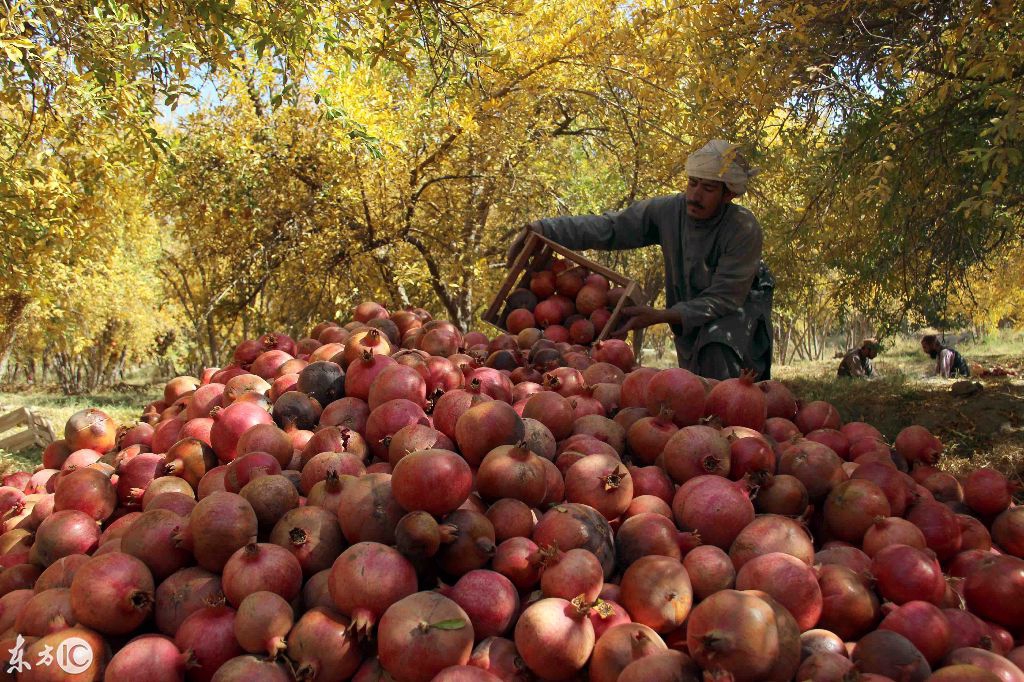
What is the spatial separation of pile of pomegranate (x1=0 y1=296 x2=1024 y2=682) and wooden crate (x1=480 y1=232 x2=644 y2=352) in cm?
144

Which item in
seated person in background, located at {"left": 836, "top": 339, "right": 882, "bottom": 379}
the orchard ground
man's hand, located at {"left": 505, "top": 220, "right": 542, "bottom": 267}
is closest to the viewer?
A: man's hand, located at {"left": 505, "top": 220, "right": 542, "bottom": 267}

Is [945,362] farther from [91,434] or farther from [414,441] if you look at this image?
[91,434]

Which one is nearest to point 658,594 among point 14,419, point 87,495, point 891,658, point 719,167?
point 891,658

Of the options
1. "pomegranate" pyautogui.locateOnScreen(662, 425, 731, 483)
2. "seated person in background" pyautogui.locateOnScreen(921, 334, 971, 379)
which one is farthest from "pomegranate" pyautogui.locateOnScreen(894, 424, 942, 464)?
"seated person in background" pyautogui.locateOnScreen(921, 334, 971, 379)

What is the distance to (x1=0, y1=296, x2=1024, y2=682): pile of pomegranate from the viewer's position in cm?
182

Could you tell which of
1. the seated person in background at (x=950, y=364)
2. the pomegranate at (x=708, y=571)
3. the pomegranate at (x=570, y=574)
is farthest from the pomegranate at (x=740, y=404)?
the seated person in background at (x=950, y=364)

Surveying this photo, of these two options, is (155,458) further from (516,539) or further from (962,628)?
(962,628)

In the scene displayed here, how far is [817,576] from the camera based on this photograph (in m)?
2.12

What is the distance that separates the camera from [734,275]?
4805mm

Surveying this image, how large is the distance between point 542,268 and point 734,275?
1303 millimetres

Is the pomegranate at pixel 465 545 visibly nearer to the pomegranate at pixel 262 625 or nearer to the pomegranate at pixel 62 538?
the pomegranate at pixel 262 625

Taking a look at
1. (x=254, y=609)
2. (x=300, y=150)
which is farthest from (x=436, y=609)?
(x=300, y=150)

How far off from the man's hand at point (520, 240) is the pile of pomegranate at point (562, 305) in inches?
7.7

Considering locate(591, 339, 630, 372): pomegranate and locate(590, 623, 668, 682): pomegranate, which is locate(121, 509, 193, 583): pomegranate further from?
locate(591, 339, 630, 372): pomegranate
